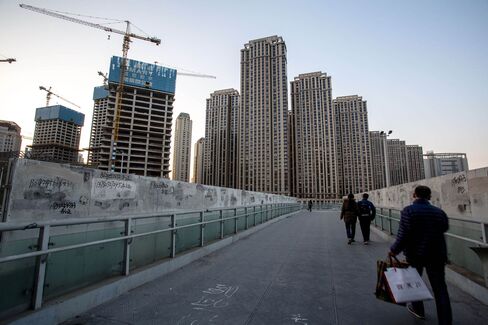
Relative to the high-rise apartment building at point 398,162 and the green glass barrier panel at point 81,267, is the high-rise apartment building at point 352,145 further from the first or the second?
the green glass barrier panel at point 81,267

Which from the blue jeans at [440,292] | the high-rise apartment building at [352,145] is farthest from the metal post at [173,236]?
the high-rise apartment building at [352,145]

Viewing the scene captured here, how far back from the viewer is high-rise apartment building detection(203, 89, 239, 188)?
140m

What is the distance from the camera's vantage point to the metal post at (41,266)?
3.00 m

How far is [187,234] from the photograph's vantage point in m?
6.54


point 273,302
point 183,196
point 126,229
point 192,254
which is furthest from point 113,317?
point 183,196

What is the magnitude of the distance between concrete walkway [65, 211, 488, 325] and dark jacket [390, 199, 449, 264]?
2.81ft

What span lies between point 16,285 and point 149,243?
2400mm

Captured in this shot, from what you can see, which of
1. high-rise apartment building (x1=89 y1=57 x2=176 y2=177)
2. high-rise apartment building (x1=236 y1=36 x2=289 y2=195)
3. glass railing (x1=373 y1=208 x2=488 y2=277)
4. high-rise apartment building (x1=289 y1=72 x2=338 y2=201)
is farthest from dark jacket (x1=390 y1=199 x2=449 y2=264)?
high-rise apartment building (x1=289 y1=72 x2=338 y2=201)

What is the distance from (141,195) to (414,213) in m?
7.74

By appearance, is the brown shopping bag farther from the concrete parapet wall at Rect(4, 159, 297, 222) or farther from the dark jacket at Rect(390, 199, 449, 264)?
the concrete parapet wall at Rect(4, 159, 297, 222)

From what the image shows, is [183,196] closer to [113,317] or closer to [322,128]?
[113,317]

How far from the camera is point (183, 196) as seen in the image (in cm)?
1060

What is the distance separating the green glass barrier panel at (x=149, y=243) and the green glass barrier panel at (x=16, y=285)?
1710mm

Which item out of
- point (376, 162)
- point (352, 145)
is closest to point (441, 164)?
point (376, 162)
